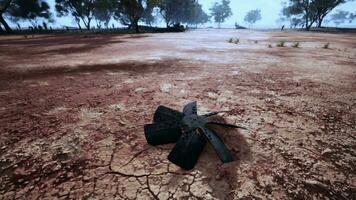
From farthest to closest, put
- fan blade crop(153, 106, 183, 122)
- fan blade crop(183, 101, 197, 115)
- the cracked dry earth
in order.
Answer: fan blade crop(183, 101, 197, 115), fan blade crop(153, 106, 183, 122), the cracked dry earth

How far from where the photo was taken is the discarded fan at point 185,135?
6.35ft

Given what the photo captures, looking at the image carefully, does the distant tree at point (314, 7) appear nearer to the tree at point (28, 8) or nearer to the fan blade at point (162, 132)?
the fan blade at point (162, 132)

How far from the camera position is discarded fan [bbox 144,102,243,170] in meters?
1.93

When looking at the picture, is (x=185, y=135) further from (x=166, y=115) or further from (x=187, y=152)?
(x=166, y=115)

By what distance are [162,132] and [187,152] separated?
43cm

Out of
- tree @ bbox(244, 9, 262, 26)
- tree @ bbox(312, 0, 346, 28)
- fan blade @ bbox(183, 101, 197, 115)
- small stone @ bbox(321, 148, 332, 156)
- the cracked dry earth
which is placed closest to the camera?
the cracked dry earth

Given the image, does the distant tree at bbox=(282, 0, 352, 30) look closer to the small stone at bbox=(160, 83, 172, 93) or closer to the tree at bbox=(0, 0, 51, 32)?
the small stone at bbox=(160, 83, 172, 93)

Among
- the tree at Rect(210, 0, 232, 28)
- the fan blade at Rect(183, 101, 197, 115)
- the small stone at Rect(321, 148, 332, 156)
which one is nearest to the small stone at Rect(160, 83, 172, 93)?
the fan blade at Rect(183, 101, 197, 115)

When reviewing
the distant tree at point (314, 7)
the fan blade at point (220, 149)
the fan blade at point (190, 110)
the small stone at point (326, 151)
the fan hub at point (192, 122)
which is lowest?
the small stone at point (326, 151)

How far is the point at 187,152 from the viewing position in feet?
6.34

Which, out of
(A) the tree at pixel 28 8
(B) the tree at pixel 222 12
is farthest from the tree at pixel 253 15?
(A) the tree at pixel 28 8

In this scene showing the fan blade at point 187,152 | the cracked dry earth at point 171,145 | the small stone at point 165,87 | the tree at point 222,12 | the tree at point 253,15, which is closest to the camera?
the cracked dry earth at point 171,145

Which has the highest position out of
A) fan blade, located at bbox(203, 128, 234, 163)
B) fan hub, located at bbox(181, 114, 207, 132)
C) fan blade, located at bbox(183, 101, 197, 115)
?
fan blade, located at bbox(183, 101, 197, 115)

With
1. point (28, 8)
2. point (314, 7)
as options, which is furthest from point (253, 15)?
point (28, 8)
